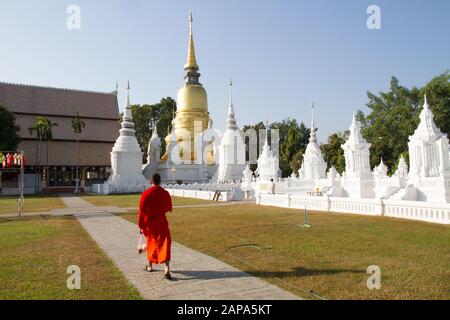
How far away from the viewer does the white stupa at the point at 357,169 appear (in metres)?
21.1

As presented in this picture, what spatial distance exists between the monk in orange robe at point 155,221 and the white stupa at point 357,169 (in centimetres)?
1726

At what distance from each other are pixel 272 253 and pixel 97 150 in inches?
1958

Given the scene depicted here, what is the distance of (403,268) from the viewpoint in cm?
601

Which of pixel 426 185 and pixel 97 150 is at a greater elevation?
pixel 97 150

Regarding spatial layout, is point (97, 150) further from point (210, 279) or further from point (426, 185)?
point (210, 279)

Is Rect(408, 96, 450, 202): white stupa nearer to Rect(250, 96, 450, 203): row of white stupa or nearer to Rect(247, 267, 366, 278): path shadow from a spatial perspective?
Rect(250, 96, 450, 203): row of white stupa

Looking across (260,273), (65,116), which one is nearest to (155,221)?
(260,273)

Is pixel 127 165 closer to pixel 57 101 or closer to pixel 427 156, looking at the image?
pixel 57 101

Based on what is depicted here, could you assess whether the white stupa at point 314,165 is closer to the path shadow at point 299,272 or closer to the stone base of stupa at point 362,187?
the stone base of stupa at point 362,187

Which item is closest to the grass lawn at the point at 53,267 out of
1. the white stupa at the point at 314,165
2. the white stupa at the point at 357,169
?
the white stupa at the point at 357,169

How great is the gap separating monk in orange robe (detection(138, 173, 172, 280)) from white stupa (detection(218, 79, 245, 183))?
119ft

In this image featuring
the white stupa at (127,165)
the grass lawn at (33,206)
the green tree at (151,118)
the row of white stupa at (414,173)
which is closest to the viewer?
the row of white stupa at (414,173)

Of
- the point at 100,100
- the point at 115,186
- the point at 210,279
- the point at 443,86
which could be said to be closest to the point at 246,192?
the point at 115,186

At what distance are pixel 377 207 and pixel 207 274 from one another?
9.84m
